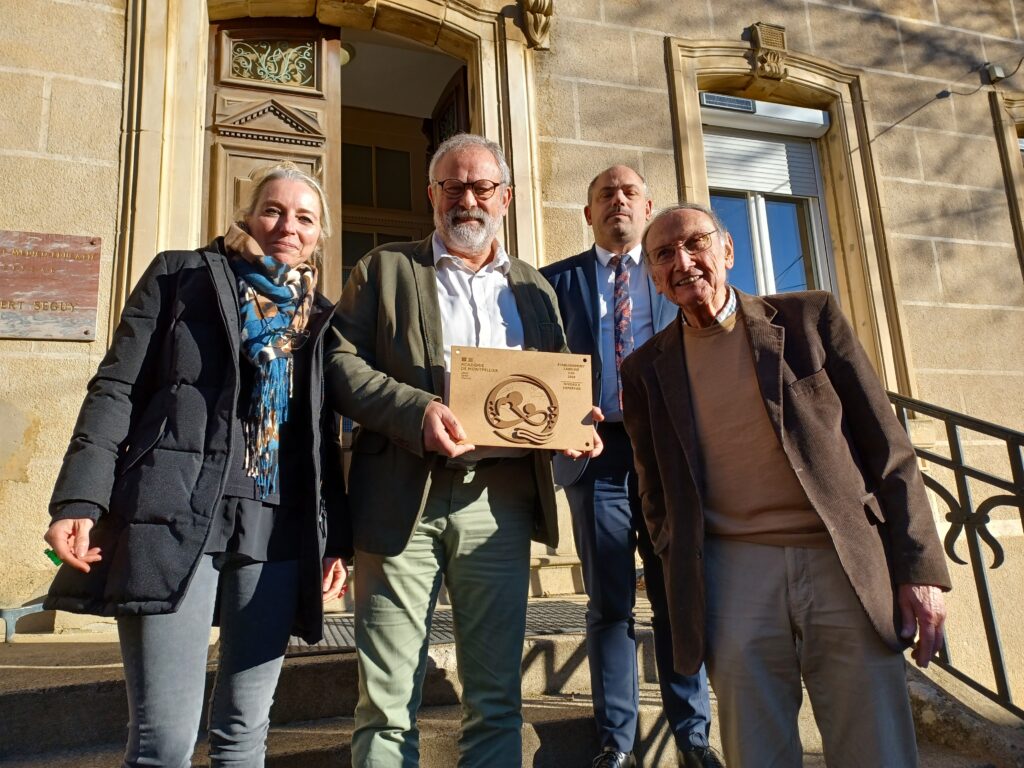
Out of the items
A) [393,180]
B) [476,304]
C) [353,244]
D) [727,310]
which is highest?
[393,180]

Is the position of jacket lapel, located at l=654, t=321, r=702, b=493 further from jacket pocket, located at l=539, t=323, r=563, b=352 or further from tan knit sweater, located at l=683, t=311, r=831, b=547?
jacket pocket, located at l=539, t=323, r=563, b=352

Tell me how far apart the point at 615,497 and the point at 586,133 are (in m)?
3.53

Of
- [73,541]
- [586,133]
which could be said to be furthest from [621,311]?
[586,133]

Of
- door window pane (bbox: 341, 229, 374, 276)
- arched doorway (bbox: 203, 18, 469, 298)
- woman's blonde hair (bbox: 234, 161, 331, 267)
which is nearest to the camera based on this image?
woman's blonde hair (bbox: 234, 161, 331, 267)

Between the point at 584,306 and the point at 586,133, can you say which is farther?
the point at 586,133

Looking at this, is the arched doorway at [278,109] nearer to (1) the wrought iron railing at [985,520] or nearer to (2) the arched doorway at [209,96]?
(2) the arched doorway at [209,96]

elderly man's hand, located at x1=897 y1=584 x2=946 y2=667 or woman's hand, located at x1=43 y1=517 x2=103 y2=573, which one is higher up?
woman's hand, located at x1=43 y1=517 x2=103 y2=573

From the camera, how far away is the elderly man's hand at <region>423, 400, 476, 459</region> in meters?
1.84

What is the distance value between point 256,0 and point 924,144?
513cm

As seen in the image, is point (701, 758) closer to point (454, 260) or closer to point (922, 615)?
point (922, 615)

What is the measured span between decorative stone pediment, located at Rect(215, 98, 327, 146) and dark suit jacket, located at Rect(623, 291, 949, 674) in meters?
3.78

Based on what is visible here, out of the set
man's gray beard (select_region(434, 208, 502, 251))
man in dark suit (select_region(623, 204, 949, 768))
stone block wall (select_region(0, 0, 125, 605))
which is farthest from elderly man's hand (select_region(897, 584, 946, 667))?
stone block wall (select_region(0, 0, 125, 605))

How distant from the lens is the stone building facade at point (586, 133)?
4219 millimetres

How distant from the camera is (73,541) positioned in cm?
154
